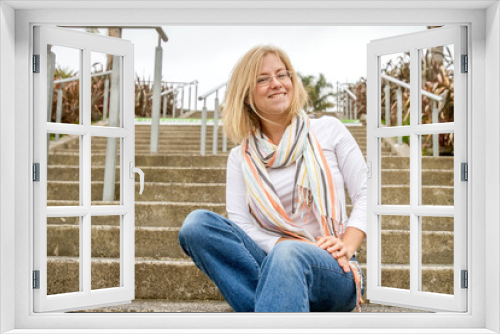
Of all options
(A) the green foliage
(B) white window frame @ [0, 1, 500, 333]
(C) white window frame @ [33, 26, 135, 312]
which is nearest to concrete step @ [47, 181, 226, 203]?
(C) white window frame @ [33, 26, 135, 312]

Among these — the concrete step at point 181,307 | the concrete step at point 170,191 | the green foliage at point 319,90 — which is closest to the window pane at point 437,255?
the concrete step at point 181,307

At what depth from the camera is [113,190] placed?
3.47 metres

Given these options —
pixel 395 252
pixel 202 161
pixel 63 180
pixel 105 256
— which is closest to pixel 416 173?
pixel 395 252

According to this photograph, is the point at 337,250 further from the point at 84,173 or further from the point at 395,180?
the point at 395,180

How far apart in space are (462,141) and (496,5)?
47 centimetres

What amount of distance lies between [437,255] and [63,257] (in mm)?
1927

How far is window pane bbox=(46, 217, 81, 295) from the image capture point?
260 cm

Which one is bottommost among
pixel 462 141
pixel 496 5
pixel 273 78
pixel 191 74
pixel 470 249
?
pixel 470 249

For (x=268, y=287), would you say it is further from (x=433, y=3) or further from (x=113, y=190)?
(x=113, y=190)

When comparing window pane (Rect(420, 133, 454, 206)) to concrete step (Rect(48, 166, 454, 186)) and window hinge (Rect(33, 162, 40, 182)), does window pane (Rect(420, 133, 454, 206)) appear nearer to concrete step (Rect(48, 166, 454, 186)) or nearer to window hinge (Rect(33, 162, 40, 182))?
concrete step (Rect(48, 166, 454, 186))

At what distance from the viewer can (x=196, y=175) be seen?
3.78 meters

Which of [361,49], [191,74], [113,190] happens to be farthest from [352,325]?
[361,49]

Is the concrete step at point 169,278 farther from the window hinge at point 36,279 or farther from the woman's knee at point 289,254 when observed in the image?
the woman's knee at point 289,254

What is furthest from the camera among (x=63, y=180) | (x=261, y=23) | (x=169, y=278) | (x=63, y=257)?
(x=63, y=180)
